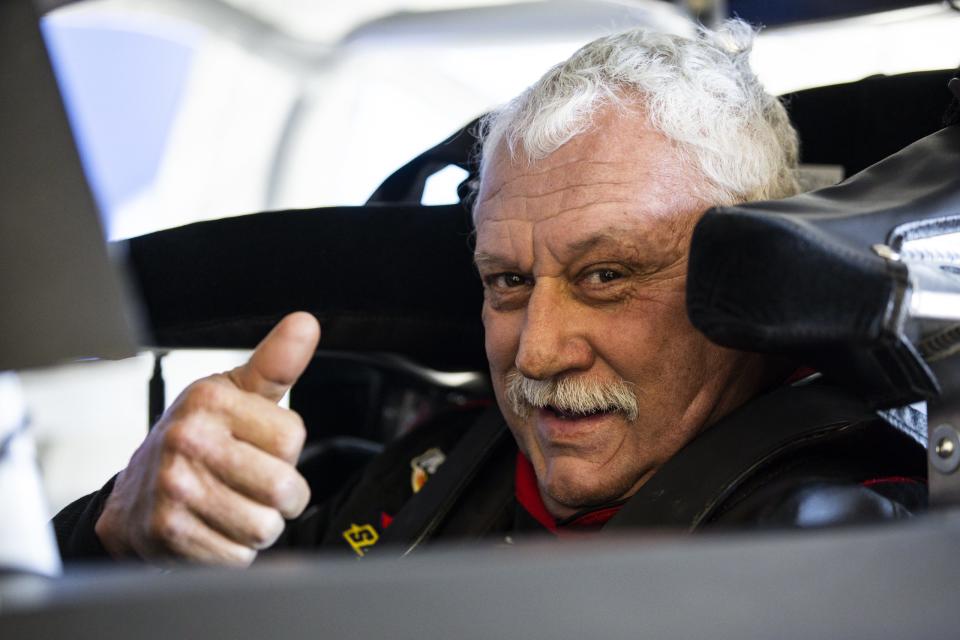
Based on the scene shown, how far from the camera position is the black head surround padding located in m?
0.61

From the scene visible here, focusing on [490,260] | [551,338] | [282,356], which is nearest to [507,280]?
[490,260]

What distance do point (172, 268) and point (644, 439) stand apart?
2.67 ft

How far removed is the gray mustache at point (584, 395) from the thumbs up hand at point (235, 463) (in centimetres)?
44

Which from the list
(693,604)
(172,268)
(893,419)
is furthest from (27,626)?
(172,268)

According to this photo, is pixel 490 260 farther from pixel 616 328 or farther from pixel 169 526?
pixel 169 526

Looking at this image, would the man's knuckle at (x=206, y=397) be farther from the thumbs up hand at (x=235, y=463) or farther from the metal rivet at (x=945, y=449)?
the metal rivet at (x=945, y=449)

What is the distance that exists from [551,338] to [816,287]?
60 centimetres

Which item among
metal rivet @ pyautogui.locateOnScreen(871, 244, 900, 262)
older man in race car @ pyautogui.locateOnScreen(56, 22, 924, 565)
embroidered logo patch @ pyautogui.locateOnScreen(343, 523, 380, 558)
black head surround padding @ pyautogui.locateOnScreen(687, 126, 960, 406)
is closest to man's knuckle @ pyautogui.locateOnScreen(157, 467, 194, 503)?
older man in race car @ pyautogui.locateOnScreen(56, 22, 924, 565)

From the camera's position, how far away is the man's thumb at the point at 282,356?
0.80 metres

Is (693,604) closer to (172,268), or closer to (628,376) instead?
(628,376)

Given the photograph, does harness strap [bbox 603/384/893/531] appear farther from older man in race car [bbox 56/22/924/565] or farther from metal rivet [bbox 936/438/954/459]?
metal rivet [bbox 936/438/954/459]

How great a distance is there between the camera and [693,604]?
419 mm

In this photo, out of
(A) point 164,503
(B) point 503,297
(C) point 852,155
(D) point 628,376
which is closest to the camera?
(A) point 164,503

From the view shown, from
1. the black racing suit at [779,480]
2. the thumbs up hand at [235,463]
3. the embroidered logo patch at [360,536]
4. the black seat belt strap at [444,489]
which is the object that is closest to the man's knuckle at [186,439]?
the thumbs up hand at [235,463]
